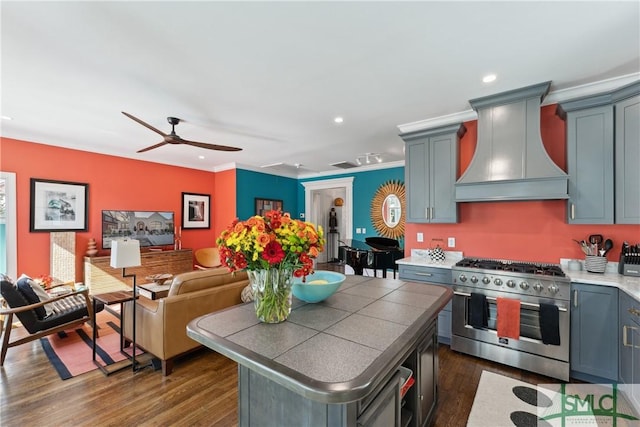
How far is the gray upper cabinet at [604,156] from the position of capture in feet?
7.94

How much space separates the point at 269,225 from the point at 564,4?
2166 mm

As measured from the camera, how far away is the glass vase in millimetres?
1331

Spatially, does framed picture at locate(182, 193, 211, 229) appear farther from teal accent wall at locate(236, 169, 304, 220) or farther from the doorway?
the doorway

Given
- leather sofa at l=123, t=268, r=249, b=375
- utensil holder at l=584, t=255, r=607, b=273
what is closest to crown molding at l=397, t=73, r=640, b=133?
utensil holder at l=584, t=255, r=607, b=273

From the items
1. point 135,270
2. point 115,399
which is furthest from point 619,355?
point 135,270

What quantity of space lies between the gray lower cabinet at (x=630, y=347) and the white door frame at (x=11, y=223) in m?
7.01

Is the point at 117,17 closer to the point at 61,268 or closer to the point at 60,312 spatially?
the point at 60,312

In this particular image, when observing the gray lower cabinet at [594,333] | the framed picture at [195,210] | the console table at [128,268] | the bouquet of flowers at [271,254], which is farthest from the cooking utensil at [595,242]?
the framed picture at [195,210]

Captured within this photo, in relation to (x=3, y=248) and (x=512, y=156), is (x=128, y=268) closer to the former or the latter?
(x=3, y=248)

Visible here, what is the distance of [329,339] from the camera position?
3.94ft

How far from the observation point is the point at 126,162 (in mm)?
5238

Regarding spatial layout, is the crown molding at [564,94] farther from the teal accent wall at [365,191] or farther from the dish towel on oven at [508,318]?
the teal accent wall at [365,191]

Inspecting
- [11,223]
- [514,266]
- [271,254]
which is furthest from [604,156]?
[11,223]

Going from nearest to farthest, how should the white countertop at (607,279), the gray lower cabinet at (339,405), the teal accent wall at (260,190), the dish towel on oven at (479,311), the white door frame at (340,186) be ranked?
1. the gray lower cabinet at (339,405)
2. the white countertop at (607,279)
3. the dish towel on oven at (479,311)
4. the teal accent wall at (260,190)
5. the white door frame at (340,186)
